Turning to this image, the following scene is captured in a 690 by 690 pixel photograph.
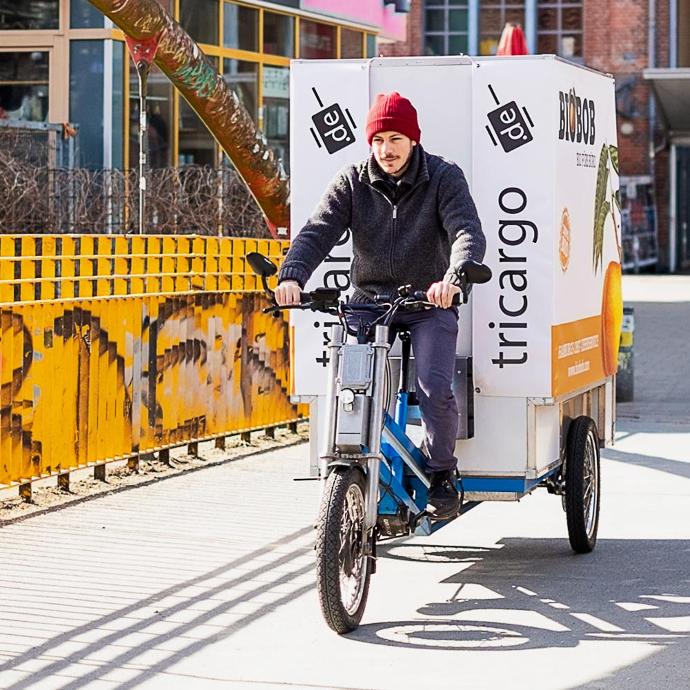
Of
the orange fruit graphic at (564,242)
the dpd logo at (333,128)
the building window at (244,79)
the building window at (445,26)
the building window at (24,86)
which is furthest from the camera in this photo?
the building window at (445,26)

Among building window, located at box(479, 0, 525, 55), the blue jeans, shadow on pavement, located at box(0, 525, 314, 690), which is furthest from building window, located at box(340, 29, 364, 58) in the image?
the blue jeans

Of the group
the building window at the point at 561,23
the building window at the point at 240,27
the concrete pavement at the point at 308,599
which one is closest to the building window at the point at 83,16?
the building window at the point at 240,27

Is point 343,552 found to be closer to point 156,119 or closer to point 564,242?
point 564,242

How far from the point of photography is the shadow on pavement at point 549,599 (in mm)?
6383

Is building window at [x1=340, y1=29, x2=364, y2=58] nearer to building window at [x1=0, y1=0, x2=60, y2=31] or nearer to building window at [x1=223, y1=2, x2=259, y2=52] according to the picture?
building window at [x1=223, y1=2, x2=259, y2=52]

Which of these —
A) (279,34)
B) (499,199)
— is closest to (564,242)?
(499,199)

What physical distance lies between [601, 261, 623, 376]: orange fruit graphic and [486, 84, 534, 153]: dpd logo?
1488mm

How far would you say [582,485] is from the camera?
26.1 ft

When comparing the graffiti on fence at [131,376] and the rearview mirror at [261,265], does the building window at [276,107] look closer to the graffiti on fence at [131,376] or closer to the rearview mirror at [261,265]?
the graffiti on fence at [131,376]

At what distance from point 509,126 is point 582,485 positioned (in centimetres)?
171

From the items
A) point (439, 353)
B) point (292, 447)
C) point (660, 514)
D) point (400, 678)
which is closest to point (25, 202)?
point (292, 447)

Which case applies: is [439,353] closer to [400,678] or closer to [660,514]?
[400,678]

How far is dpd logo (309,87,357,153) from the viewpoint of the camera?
777cm

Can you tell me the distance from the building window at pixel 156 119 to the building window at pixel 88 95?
46 centimetres
